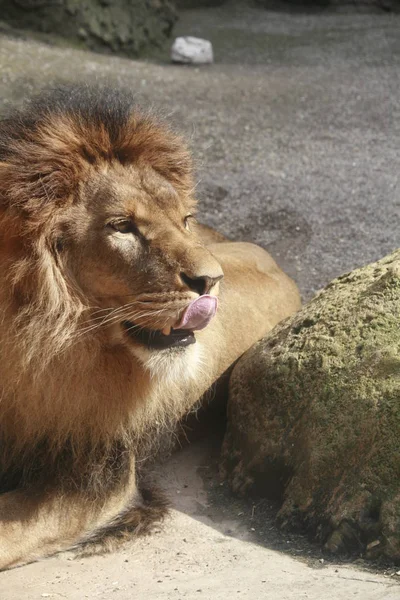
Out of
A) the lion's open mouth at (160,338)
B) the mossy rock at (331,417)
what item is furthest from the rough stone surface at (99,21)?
the lion's open mouth at (160,338)

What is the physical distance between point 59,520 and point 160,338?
0.73 m

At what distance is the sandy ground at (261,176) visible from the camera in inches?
110

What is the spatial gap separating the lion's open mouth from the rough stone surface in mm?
6782

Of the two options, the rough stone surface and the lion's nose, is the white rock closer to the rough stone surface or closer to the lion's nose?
the rough stone surface

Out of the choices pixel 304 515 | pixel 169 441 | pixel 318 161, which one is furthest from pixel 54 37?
pixel 304 515

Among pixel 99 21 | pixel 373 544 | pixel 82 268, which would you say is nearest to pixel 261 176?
pixel 82 268

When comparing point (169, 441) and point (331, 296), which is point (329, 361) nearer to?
point (331, 296)

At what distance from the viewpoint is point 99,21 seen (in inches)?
367

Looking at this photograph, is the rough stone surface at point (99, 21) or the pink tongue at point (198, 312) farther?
the rough stone surface at point (99, 21)

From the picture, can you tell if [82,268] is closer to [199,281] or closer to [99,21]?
[199,281]

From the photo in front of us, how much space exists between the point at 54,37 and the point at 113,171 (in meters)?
6.45

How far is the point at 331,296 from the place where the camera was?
3.43 metres

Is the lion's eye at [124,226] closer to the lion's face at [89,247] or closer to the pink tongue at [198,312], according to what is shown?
the lion's face at [89,247]

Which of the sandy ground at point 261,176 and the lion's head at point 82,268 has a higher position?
the lion's head at point 82,268
